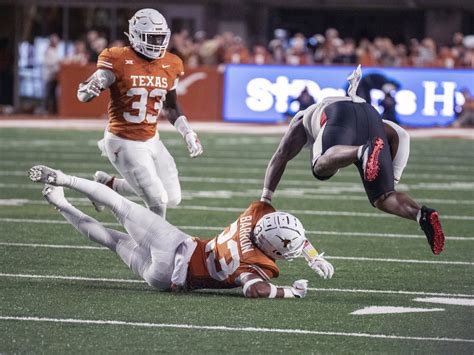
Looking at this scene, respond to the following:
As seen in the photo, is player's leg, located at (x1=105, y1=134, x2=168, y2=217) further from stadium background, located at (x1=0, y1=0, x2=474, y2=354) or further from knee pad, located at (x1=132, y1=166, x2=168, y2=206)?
stadium background, located at (x1=0, y1=0, x2=474, y2=354)

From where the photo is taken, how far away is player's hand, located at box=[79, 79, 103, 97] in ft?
24.8

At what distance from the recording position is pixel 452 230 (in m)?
9.31

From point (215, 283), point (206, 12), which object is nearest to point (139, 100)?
point (215, 283)

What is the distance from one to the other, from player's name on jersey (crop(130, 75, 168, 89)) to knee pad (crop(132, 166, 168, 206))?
55cm

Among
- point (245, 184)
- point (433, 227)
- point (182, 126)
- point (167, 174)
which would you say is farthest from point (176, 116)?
point (245, 184)

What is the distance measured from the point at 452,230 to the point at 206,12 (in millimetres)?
17225

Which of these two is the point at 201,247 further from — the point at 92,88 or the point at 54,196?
the point at 92,88

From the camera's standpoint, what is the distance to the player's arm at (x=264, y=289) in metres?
6.29

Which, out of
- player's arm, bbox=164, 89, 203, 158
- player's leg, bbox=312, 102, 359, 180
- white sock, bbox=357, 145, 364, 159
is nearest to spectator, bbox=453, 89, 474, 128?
player's arm, bbox=164, 89, 203, 158

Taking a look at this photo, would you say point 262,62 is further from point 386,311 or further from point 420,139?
point 386,311

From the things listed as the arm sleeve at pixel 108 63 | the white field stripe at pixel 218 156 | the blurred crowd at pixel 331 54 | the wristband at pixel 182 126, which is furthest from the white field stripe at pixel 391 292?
the blurred crowd at pixel 331 54

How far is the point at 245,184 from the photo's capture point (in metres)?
12.2

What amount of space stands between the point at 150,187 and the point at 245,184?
14.4 feet

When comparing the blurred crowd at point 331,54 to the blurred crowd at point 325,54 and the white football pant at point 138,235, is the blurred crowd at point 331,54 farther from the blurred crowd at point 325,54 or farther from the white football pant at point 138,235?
the white football pant at point 138,235
